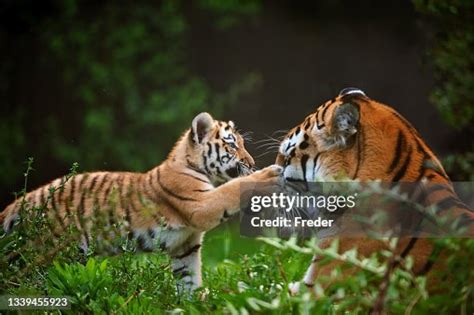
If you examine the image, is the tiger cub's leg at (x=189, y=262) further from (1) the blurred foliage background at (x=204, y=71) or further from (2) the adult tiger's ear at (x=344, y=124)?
(2) the adult tiger's ear at (x=344, y=124)

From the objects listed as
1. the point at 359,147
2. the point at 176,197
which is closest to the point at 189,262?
the point at 176,197

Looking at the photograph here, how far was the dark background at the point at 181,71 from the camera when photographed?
3605 millimetres

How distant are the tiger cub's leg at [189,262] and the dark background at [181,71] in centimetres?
39

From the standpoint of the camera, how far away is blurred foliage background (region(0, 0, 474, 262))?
3.61 meters

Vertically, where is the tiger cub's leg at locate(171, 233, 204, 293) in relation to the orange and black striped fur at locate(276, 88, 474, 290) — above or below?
below

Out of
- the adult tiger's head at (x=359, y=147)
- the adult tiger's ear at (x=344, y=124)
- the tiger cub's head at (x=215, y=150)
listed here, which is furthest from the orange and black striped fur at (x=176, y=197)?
the adult tiger's ear at (x=344, y=124)

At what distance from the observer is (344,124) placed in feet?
10.0

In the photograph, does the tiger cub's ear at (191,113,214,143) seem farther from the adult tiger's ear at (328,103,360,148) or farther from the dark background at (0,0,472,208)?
the adult tiger's ear at (328,103,360,148)

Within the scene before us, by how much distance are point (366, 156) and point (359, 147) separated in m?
0.04

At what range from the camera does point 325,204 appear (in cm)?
308

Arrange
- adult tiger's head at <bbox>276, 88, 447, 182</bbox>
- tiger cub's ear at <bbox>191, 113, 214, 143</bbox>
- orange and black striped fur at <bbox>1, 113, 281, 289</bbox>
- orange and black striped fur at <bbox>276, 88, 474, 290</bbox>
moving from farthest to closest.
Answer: tiger cub's ear at <bbox>191, 113, 214, 143</bbox> < orange and black striped fur at <bbox>1, 113, 281, 289</bbox> < adult tiger's head at <bbox>276, 88, 447, 182</bbox> < orange and black striped fur at <bbox>276, 88, 474, 290</bbox>

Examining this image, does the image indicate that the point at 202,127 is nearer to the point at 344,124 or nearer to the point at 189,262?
Answer: the point at 189,262

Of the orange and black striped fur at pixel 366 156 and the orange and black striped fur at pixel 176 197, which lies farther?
the orange and black striped fur at pixel 176 197

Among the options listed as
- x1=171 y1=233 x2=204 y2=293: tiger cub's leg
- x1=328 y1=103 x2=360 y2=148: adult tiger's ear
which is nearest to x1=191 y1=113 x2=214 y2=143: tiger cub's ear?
x1=171 y1=233 x2=204 y2=293: tiger cub's leg
